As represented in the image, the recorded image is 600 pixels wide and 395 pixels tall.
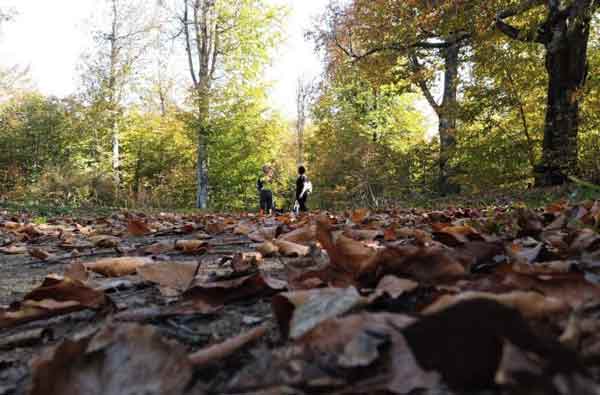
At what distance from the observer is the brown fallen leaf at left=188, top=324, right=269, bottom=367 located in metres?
0.51

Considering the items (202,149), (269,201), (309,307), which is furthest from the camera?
(202,149)

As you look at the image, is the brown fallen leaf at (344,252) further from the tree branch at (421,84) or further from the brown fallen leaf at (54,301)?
the tree branch at (421,84)

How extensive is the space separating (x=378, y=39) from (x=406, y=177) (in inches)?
171

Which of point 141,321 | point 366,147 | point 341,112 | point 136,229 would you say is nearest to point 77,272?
point 141,321

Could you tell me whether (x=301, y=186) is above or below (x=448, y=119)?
below

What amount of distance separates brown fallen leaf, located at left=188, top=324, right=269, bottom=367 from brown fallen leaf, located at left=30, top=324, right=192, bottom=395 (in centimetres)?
3

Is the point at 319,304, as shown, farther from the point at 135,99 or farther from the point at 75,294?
the point at 135,99

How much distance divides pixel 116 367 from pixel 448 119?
11.5 meters

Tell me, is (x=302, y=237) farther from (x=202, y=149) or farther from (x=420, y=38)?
(x=202, y=149)

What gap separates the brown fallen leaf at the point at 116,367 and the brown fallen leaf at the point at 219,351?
0.11 ft

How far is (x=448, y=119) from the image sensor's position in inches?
436

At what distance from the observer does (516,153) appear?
387 inches

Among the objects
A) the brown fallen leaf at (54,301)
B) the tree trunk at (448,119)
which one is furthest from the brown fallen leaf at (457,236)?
the tree trunk at (448,119)

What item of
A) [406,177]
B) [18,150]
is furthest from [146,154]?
[406,177]
